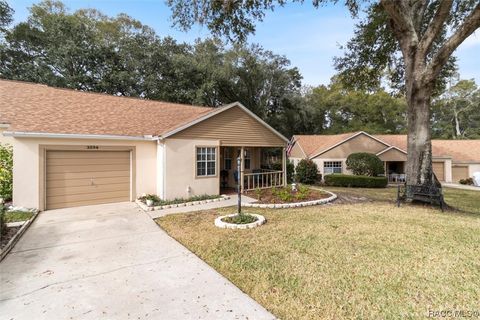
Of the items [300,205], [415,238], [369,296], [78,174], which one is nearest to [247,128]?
[300,205]

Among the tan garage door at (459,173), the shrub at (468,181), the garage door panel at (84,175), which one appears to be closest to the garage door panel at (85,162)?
the garage door panel at (84,175)

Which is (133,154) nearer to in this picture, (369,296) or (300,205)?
(300,205)

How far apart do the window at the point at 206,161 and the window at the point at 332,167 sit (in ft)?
51.5

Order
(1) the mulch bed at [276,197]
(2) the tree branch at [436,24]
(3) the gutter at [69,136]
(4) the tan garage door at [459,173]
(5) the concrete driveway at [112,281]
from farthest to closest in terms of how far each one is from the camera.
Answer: (4) the tan garage door at [459,173]
(1) the mulch bed at [276,197]
(2) the tree branch at [436,24]
(3) the gutter at [69,136]
(5) the concrete driveway at [112,281]

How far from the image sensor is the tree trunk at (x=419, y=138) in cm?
937

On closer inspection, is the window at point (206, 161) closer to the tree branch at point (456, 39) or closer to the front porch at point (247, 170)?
the front porch at point (247, 170)

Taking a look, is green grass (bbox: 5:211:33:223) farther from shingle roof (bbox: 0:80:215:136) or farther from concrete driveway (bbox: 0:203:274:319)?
shingle roof (bbox: 0:80:215:136)

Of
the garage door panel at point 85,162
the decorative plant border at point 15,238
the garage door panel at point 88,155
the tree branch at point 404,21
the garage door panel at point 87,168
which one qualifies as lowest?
the decorative plant border at point 15,238

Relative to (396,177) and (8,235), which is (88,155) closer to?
(8,235)

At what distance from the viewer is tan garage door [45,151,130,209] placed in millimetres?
8367

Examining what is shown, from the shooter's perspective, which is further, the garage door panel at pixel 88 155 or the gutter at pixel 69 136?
the garage door panel at pixel 88 155

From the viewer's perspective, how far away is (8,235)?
5648 millimetres

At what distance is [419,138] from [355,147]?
14.7 meters

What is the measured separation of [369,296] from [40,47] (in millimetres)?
30467
